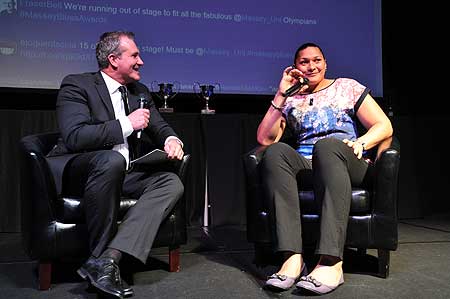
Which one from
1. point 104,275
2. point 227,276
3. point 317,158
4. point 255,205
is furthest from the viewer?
point 255,205

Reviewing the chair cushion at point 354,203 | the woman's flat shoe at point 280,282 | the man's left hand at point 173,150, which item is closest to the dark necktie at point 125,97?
the man's left hand at point 173,150

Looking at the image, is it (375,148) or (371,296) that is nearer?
(371,296)

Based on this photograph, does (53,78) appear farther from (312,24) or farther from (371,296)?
(371,296)

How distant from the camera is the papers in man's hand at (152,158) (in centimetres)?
186

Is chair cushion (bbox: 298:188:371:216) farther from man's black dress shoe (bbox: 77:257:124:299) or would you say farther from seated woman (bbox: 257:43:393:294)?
man's black dress shoe (bbox: 77:257:124:299)

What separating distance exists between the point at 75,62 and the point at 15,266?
5.03ft

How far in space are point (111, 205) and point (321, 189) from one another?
731 millimetres

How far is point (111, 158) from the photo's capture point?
1.67 m

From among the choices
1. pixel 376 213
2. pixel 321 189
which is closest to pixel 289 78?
pixel 321 189

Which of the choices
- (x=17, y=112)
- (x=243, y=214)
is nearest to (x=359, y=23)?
(x=243, y=214)

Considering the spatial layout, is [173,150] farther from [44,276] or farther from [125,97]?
[44,276]

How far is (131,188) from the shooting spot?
6.15 feet

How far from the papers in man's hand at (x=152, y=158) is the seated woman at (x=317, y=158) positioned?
38 centimetres

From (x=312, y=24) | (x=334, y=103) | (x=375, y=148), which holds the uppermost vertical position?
(x=312, y=24)
